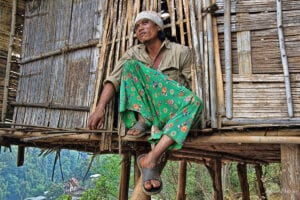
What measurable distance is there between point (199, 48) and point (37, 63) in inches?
108

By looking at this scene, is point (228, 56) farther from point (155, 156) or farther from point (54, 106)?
point (54, 106)

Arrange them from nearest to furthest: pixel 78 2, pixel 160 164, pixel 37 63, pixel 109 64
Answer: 1. pixel 160 164
2. pixel 109 64
3. pixel 78 2
4. pixel 37 63

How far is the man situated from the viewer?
286cm

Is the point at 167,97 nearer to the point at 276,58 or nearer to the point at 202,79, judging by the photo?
the point at 202,79

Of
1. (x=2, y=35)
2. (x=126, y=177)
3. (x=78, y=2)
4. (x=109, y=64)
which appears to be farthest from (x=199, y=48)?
(x=2, y=35)

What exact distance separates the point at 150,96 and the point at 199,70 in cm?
55

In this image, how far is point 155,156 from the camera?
2.80 m

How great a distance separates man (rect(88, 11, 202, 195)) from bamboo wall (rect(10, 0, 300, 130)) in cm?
23

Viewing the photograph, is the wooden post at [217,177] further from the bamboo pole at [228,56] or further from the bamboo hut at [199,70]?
the bamboo pole at [228,56]

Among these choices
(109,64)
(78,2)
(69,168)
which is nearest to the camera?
(109,64)

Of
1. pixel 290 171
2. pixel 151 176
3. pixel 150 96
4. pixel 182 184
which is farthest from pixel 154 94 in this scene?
pixel 182 184

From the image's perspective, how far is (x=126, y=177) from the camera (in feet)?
17.7

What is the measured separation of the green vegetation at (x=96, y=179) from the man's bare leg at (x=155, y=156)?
230cm

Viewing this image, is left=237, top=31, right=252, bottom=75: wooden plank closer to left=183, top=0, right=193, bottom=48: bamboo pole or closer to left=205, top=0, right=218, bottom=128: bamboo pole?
left=205, top=0, right=218, bottom=128: bamboo pole
